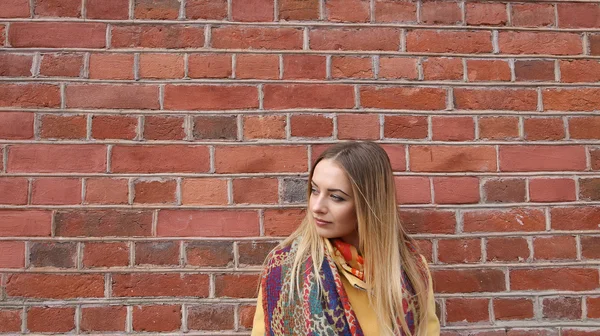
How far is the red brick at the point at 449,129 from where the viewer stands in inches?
87.4

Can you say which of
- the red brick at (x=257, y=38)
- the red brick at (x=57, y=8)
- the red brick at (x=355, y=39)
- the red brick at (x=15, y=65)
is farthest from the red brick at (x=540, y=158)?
the red brick at (x=15, y=65)

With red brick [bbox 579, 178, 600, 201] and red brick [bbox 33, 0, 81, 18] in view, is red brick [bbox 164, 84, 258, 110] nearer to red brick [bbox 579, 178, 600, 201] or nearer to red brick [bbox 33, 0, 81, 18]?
red brick [bbox 33, 0, 81, 18]

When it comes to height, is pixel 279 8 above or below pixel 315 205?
above

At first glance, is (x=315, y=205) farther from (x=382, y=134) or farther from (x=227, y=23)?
(x=227, y=23)

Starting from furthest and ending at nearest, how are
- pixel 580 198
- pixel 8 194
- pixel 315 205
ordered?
1. pixel 580 198
2. pixel 8 194
3. pixel 315 205

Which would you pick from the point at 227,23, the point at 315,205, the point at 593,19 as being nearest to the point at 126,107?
the point at 227,23

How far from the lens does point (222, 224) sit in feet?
7.03

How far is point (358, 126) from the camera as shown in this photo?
2.20 metres

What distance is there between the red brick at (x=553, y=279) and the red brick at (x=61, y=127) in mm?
1851

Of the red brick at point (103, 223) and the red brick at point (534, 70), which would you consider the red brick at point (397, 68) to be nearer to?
the red brick at point (534, 70)

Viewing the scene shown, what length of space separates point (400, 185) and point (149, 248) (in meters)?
1.04

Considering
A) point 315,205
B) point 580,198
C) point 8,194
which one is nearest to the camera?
point 315,205

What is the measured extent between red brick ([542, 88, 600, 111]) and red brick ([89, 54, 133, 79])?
1729mm

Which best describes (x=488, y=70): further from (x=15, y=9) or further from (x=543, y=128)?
(x=15, y=9)
